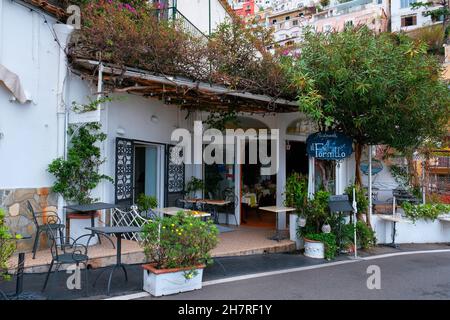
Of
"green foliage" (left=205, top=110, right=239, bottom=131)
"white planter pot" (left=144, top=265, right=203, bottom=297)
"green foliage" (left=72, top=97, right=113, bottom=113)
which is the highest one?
"green foliage" (left=205, top=110, right=239, bottom=131)

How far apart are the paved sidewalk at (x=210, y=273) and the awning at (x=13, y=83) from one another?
296 centimetres

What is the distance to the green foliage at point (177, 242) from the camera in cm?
518

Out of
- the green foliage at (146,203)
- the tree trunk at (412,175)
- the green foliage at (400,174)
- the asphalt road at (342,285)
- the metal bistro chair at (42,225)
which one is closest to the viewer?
the asphalt road at (342,285)

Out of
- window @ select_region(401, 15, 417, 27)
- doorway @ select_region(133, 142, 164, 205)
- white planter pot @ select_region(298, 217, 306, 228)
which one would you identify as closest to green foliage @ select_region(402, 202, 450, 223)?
white planter pot @ select_region(298, 217, 306, 228)

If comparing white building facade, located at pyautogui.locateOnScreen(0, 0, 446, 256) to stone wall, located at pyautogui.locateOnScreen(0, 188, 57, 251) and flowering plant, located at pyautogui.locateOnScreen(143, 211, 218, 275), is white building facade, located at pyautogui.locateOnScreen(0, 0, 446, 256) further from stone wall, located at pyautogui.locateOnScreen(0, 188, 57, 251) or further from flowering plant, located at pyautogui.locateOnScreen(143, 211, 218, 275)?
flowering plant, located at pyautogui.locateOnScreen(143, 211, 218, 275)

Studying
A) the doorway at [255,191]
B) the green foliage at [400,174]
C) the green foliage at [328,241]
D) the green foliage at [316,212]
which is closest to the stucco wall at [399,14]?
the green foliage at [400,174]

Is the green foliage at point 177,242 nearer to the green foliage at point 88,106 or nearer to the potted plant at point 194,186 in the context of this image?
the green foliage at point 88,106

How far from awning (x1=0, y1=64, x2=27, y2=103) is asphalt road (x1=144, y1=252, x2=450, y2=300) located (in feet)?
13.7

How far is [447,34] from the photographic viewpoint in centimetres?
3350

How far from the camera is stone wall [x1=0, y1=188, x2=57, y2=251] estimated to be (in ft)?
20.7

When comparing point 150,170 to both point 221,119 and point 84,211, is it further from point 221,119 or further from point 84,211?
point 84,211

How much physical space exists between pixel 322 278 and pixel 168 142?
5.68 meters

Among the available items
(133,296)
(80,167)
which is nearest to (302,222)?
(133,296)
